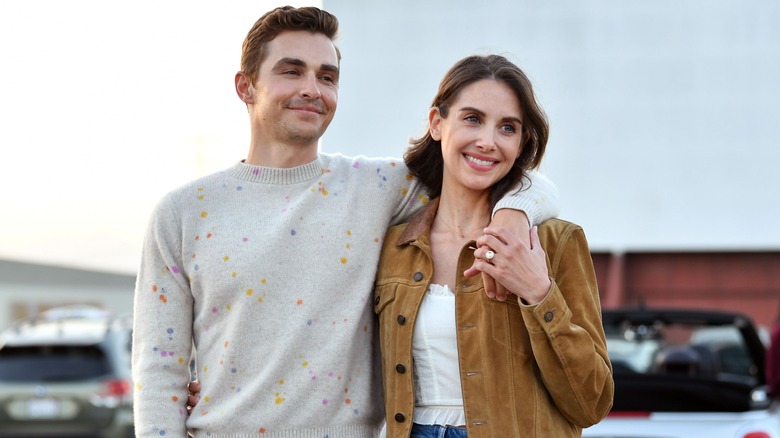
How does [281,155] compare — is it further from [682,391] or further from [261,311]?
[682,391]

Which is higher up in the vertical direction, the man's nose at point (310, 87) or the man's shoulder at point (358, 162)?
the man's nose at point (310, 87)

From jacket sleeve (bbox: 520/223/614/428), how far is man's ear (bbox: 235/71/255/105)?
3.62 ft

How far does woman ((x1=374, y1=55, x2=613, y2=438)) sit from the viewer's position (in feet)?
10.3

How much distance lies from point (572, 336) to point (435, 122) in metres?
0.88

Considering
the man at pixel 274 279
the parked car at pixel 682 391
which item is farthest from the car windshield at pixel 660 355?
the man at pixel 274 279

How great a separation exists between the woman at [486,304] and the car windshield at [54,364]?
6335mm

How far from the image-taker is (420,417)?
329 cm

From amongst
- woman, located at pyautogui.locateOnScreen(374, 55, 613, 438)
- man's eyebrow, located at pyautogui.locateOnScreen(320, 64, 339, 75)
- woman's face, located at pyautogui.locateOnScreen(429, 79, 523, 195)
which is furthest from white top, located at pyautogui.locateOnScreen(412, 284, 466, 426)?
A: man's eyebrow, located at pyautogui.locateOnScreen(320, 64, 339, 75)

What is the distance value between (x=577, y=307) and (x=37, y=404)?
23.1 ft

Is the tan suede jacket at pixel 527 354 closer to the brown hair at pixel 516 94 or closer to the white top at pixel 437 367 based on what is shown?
the white top at pixel 437 367

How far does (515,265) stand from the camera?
3.13m

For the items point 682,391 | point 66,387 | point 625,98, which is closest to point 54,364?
point 66,387

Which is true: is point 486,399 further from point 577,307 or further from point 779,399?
point 779,399

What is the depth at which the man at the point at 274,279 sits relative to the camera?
130 inches
